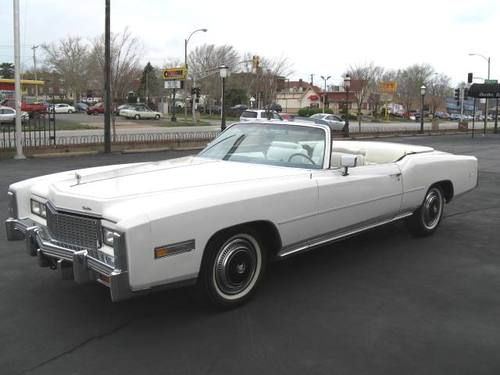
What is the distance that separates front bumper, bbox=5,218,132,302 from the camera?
3246mm

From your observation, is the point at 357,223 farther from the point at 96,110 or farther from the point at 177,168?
the point at 96,110

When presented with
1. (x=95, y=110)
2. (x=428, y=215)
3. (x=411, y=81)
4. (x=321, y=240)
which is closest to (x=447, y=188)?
(x=428, y=215)

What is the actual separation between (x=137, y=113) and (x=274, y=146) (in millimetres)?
48157

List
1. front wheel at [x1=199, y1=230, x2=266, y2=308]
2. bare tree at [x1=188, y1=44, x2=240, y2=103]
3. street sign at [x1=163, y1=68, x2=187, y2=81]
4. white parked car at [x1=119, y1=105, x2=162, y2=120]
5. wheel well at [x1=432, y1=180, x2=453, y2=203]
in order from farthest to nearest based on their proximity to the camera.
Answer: bare tree at [x1=188, y1=44, x2=240, y2=103], white parked car at [x1=119, y1=105, x2=162, y2=120], street sign at [x1=163, y1=68, x2=187, y2=81], wheel well at [x1=432, y1=180, x2=453, y2=203], front wheel at [x1=199, y1=230, x2=266, y2=308]

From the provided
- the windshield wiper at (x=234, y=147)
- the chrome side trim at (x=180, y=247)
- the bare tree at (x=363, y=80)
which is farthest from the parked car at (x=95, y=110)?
the chrome side trim at (x=180, y=247)

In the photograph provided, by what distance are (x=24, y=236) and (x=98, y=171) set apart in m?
0.85

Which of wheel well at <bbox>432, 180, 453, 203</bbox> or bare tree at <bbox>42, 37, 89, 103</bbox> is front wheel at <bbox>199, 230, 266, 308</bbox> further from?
bare tree at <bbox>42, 37, 89, 103</bbox>

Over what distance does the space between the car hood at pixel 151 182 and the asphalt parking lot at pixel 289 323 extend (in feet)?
2.91

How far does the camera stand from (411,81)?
9212 cm

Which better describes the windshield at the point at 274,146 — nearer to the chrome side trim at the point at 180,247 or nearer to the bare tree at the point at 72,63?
the chrome side trim at the point at 180,247

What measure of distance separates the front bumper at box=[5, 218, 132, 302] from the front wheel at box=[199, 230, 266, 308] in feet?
2.29

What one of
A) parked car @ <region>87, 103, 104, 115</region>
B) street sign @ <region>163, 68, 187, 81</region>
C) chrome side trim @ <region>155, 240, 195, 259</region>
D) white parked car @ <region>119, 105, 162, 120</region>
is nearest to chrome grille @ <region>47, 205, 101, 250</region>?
chrome side trim @ <region>155, 240, 195, 259</region>

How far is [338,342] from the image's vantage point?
3.56m

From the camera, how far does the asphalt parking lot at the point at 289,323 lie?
10.7 ft
